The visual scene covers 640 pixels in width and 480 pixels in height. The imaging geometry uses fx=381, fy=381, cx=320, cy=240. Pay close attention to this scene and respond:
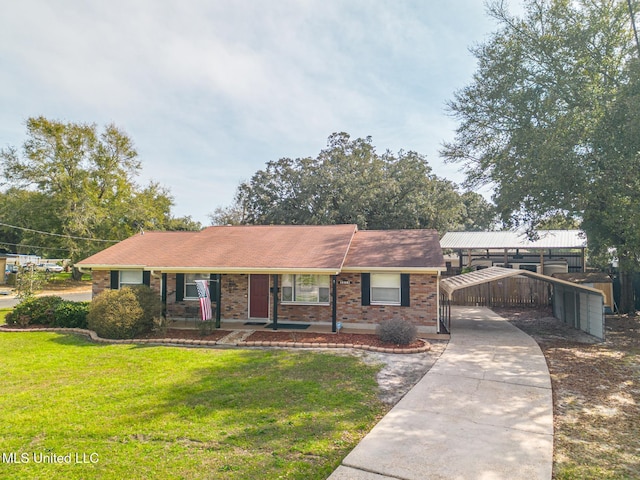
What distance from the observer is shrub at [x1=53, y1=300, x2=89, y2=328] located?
1355 centimetres

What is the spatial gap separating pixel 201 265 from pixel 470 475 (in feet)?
36.9

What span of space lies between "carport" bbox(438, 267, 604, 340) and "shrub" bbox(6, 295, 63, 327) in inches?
561

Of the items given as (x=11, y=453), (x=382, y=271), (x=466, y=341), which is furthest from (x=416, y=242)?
(x=11, y=453)

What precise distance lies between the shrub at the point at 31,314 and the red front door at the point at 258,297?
7229mm

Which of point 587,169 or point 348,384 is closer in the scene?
point 348,384

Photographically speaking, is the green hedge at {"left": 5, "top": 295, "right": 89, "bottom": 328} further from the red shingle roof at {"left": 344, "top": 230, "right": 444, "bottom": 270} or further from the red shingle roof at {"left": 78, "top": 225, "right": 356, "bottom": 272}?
the red shingle roof at {"left": 344, "top": 230, "right": 444, "bottom": 270}

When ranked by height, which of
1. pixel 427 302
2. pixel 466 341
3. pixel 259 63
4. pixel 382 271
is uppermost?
pixel 259 63

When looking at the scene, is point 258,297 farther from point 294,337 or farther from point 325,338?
point 325,338

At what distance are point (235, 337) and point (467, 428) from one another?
26.7ft

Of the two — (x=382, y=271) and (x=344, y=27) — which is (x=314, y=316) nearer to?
(x=382, y=271)

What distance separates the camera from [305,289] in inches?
571

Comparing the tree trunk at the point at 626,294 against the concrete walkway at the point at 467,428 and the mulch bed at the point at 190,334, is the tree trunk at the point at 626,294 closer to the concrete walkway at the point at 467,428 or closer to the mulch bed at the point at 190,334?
the concrete walkway at the point at 467,428

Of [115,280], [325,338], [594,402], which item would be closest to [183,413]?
[325,338]

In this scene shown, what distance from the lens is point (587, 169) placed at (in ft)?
44.1
